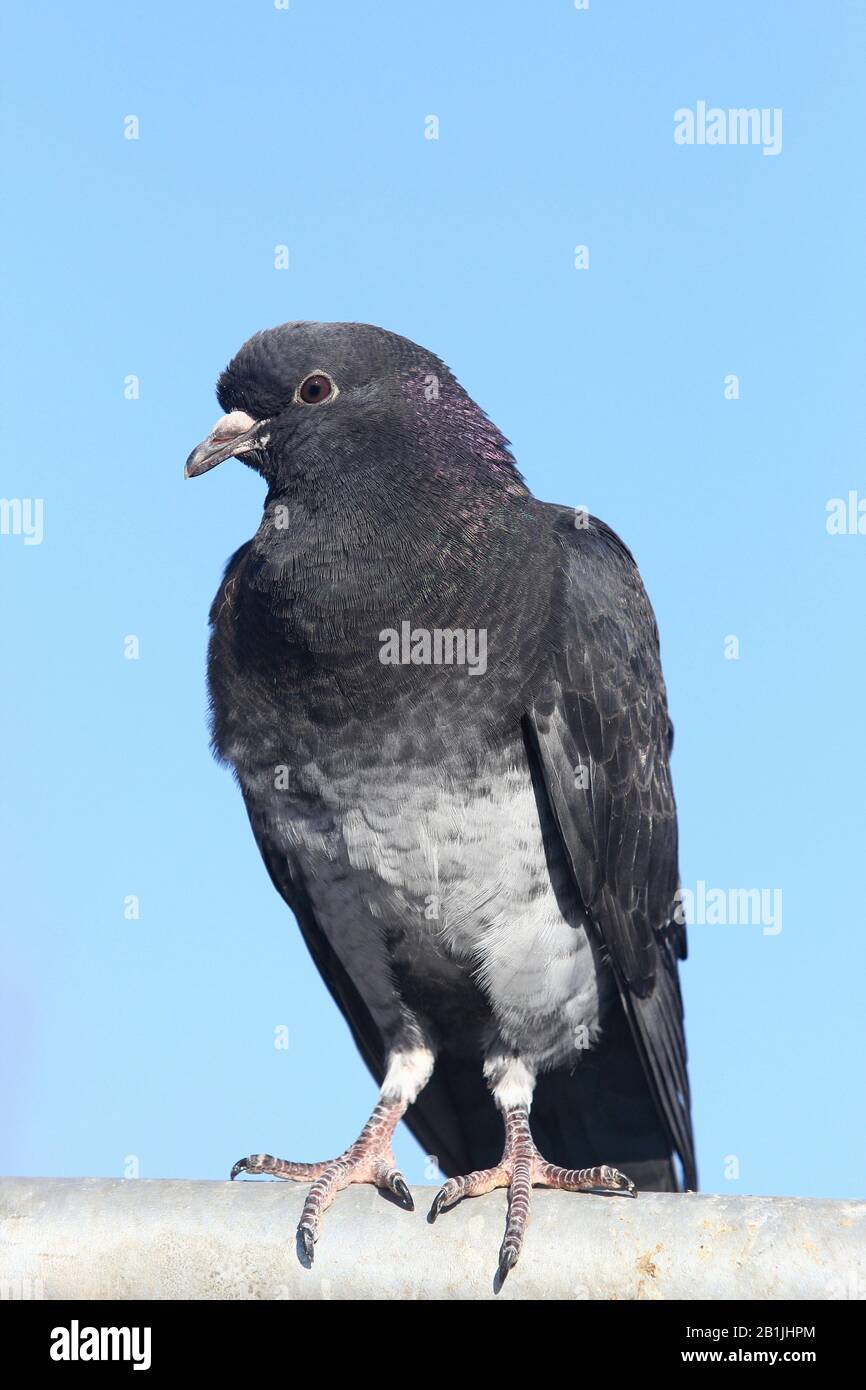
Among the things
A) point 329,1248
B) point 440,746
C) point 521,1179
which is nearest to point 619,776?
point 440,746

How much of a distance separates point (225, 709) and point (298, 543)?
90cm

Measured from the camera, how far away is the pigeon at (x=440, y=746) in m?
6.82

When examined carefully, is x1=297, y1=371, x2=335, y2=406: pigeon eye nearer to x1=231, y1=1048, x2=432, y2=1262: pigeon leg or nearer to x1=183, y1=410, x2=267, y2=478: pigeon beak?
x1=183, y1=410, x2=267, y2=478: pigeon beak

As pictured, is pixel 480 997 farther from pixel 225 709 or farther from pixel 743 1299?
pixel 743 1299

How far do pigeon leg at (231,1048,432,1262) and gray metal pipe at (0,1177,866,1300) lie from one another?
0.35 m

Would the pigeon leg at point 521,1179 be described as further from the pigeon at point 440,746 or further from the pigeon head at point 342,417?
the pigeon head at point 342,417

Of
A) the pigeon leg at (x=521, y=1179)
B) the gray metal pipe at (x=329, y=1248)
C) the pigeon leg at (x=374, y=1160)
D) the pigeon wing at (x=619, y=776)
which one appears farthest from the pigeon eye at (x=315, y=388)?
the gray metal pipe at (x=329, y=1248)

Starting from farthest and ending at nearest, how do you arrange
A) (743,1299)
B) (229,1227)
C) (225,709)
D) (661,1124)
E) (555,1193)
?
(661,1124) < (225,709) < (555,1193) < (229,1227) < (743,1299)

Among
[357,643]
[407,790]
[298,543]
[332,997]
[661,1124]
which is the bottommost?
[661,1124]

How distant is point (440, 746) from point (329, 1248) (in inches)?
90.8

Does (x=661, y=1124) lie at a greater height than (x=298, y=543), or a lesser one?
lesser

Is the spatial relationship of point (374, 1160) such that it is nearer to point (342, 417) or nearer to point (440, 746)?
point (440, 746)

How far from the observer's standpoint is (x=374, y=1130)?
700 centimetres
